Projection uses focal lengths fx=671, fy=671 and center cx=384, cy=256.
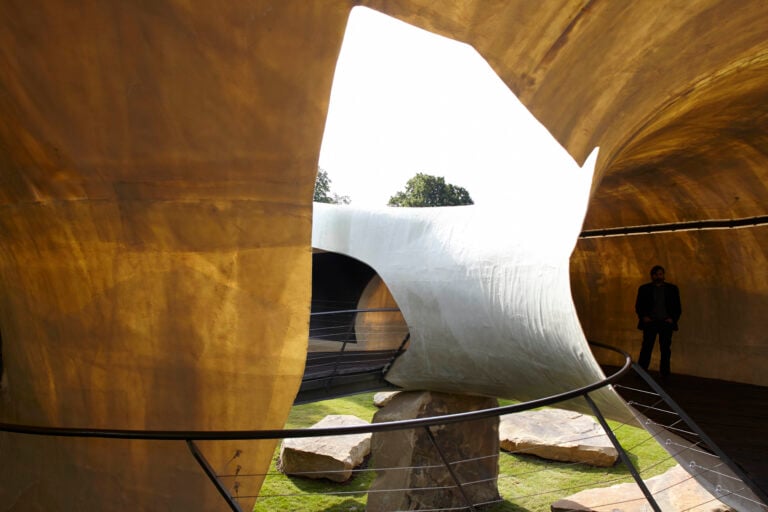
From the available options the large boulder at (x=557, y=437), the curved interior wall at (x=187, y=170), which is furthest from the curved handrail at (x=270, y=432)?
the large boulder at (x=557, y=437)

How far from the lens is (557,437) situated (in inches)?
386

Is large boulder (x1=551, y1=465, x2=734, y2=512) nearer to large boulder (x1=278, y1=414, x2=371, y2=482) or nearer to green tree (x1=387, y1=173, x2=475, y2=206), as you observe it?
large boulder (x1=278, y1=414, x2=371, y2=482)

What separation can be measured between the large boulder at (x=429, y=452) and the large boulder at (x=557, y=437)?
5.32 feet

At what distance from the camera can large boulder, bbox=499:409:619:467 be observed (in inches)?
368

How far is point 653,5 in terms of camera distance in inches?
123

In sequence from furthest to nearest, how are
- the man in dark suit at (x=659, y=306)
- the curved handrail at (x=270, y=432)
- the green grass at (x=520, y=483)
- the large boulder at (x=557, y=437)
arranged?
the large boulder at (x=557, y=437) < the green grass at (x=520, y=483) < the man in dark suit at (x=659, y=306) < the curved handrail at (x=270, y=432)

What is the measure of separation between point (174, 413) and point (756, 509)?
3.22m

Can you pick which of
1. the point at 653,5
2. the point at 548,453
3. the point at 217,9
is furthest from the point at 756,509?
the point at 548,453

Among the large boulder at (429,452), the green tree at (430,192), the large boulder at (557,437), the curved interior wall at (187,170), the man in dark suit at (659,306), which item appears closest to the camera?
the curved interior wall at (187,170)

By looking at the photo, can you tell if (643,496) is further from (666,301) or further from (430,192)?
(430,192)

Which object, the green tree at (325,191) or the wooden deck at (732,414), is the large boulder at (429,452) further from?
the green tree at (325,191)

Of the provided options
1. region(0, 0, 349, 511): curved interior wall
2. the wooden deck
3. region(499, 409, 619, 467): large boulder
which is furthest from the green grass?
region(0, 0, 349, 511): curved interior wall

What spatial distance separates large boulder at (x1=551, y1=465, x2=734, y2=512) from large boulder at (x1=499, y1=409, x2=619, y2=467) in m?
1.37

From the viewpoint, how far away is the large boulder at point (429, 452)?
7.79m
